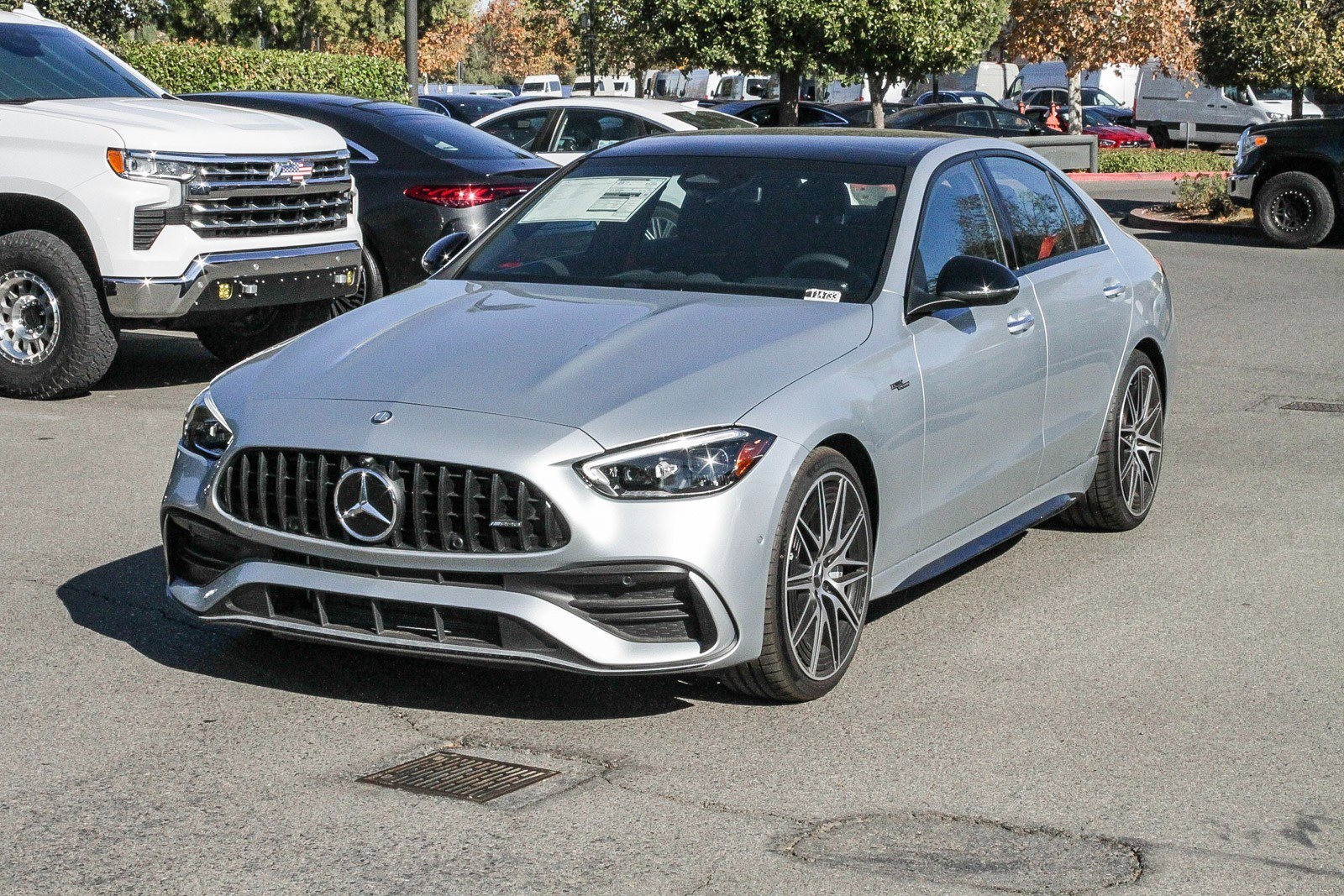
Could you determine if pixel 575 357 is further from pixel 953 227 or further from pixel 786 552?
pixel 953 227

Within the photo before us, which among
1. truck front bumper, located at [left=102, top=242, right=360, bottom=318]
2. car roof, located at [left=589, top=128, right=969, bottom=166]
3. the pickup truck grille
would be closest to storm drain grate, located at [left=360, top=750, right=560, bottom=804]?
car roof, located at [left=589, top=128, right=969, bottom=166]

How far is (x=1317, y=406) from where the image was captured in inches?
416

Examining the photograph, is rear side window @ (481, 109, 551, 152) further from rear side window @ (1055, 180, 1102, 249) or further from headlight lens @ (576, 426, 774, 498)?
headlight lens @ (576, 426, 774, 498)

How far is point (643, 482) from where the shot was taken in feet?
15.2

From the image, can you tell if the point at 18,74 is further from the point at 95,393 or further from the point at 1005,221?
the point at 1005,221

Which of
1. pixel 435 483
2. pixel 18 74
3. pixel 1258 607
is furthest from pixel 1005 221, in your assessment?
pixel 18 74

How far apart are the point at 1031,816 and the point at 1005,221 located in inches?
113

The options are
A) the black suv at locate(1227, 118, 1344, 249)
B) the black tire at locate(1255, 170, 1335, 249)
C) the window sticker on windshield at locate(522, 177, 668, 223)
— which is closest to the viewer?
the window sticker on windshield at locate(522, 177, 668, 223)

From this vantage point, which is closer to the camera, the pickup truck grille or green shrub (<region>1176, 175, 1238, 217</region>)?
the pickup truck grille

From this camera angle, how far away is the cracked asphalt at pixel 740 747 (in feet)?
13.1

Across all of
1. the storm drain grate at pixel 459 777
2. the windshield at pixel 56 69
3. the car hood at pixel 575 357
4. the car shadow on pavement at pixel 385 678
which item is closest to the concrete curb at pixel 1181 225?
the windshield at pixel 56 69

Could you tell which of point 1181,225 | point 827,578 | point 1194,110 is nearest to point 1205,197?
point 1181,225

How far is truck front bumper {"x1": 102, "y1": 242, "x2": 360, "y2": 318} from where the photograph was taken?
31.6ft

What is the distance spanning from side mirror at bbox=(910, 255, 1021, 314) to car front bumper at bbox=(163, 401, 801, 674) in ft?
3.66
